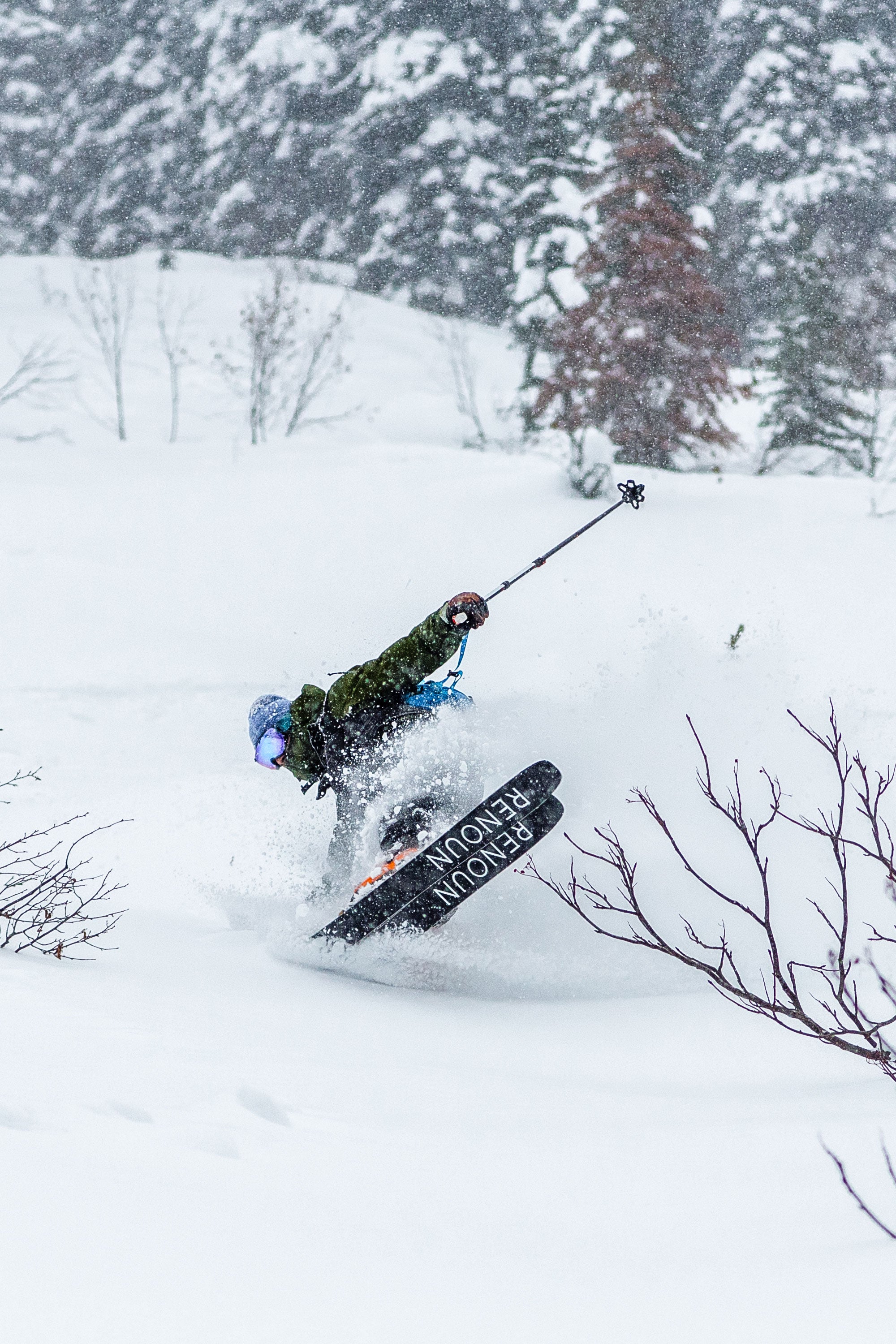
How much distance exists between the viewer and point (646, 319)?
59.4ft

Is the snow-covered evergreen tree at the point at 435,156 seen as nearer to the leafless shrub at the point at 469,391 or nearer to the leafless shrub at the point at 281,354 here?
the leafless shrub at the point at 469,391

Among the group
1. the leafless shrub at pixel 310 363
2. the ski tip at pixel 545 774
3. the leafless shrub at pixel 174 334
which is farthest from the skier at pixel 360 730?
the leafless shrub at pixel 174 334

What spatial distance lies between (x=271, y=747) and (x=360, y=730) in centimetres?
49

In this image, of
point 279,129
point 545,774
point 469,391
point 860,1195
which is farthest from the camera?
point 279,129

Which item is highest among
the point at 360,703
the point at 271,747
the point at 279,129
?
the point at 279,129

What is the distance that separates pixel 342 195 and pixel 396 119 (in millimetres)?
2969

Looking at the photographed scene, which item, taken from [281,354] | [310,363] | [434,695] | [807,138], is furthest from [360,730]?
[807,138]

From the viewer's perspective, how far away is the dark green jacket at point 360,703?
5.37 m

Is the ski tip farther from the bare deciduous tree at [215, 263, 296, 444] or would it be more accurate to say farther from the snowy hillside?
the bare deciduous tree at [215, 263, 296, 444]

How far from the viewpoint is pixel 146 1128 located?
2.55 metres

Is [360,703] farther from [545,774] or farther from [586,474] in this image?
[586,474]

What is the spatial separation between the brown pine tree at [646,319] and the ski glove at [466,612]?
12787mm

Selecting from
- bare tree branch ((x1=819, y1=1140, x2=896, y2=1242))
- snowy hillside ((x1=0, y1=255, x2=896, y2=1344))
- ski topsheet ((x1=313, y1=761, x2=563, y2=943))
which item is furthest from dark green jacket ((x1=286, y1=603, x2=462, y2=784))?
bare tree branch ((x1=819, y1=1140, x2=896, y2=1242))

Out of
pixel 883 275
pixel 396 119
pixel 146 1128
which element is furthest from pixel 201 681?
pixel 396 119
